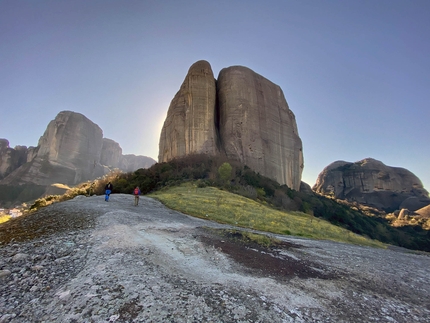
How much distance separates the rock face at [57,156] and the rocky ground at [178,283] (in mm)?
95813

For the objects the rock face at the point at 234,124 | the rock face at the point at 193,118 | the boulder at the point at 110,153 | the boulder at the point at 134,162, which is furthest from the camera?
the boulder at the point at 134,162

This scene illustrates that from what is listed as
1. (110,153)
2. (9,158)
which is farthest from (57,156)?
(110,153)

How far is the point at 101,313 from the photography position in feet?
8.57

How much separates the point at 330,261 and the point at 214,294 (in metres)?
4.46

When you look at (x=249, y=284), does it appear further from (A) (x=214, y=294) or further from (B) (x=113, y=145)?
(B) (x=113, y=145)

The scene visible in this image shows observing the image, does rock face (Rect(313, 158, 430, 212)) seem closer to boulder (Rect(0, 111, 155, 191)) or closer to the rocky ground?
the rocky ground

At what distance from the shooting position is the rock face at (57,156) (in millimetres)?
84938

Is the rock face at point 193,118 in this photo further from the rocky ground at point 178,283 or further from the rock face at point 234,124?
the rocky ground at point 178,283

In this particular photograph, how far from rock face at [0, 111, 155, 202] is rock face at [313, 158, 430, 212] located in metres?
94.5

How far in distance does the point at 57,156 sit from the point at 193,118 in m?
74.2

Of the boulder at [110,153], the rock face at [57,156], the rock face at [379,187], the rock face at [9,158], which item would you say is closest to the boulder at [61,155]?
the rock face at [57,156]

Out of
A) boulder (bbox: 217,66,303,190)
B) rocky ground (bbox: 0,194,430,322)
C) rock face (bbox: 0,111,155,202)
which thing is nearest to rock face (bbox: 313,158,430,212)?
boulder (bbox: 217,66,303,190)

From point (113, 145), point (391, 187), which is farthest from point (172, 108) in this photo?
point (113, 145)

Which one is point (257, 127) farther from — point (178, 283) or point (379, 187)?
point (379, 187)
